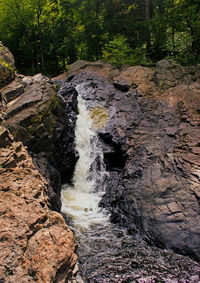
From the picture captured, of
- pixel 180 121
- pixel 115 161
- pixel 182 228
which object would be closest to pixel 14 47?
pixel 115 161

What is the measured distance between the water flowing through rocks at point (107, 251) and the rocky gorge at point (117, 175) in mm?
35

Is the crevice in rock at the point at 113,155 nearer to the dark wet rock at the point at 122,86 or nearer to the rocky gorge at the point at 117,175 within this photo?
the rocky gorge at the point at 117,175

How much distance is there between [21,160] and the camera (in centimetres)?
482

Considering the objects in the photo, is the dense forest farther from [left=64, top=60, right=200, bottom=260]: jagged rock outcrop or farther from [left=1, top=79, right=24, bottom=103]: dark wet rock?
[left=1, top=79, right=24, bottom=103]: dark wet rock

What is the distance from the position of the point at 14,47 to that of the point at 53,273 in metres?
21.8

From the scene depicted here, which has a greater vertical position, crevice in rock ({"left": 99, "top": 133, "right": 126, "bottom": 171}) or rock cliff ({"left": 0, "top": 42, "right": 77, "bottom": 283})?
rock cliff ({"left": 0, "top": 42, "right": 77, "bottom": 283})

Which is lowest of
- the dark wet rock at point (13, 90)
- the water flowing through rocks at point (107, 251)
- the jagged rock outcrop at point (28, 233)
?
the water flowing through rocks at point (107, 251)

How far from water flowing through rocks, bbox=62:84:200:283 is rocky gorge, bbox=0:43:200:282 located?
4 cm

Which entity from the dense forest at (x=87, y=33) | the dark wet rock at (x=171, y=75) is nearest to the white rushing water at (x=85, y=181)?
the dark wet rock at (x=171, y=75)

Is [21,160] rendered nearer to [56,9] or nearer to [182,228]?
[182,228]

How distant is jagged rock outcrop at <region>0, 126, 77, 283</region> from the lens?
118 inches

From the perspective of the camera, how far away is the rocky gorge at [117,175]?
3.58 meters

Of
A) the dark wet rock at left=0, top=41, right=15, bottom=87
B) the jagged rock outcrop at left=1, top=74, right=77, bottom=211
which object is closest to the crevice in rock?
the jagged rock outcrop at left=1, top=74, right=77, bottom=211

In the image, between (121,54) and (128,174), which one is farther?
(121,54)
